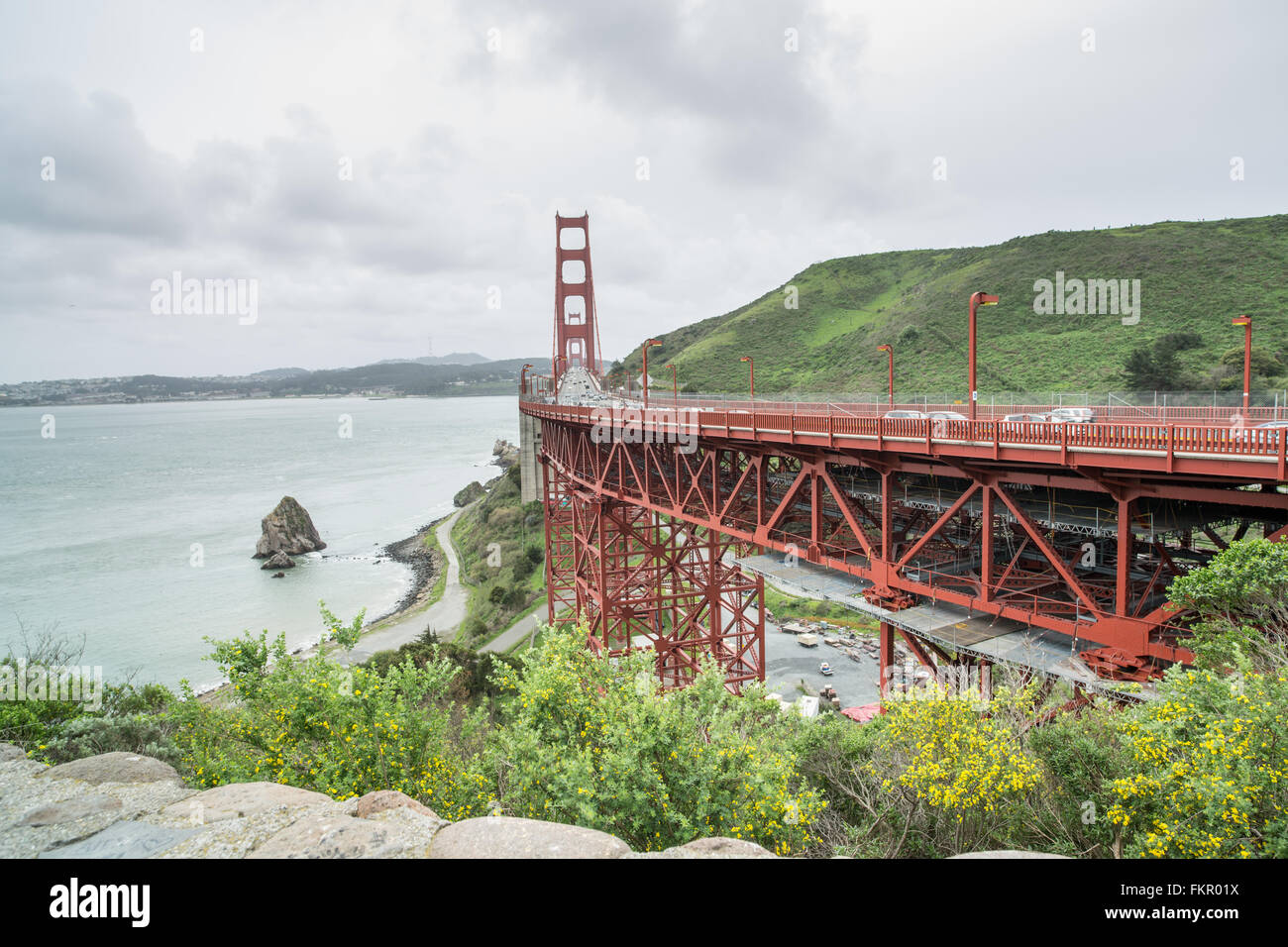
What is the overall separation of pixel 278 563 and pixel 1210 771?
197 feet

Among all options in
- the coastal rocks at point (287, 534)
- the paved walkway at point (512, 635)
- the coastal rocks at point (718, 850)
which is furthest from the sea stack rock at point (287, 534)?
the coastal rocks at point (718, 850)

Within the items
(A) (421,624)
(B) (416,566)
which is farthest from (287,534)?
(A) (421,624)

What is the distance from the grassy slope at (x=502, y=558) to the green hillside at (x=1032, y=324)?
887 inches

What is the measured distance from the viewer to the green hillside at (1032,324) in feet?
140

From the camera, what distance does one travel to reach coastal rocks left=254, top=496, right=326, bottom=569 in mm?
56719

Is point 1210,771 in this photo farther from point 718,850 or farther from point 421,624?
point 421,624

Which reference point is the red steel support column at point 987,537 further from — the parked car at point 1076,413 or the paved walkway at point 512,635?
the paved walkway at point 512,635

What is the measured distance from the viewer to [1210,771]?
206 inches

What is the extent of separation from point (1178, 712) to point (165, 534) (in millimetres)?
80945

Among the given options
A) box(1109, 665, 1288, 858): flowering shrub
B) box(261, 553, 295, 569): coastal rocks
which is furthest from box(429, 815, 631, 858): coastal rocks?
box(261, 553, 295, 569): coastal rocks

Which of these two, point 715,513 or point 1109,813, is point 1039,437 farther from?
point 715,513
